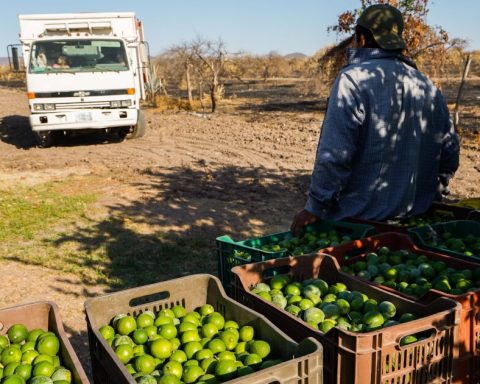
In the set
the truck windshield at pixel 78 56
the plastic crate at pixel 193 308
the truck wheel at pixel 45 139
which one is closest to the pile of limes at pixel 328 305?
the plastic crate at pixel 193 308

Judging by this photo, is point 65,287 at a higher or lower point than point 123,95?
lower

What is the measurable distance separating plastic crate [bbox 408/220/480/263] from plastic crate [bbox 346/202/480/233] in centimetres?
9

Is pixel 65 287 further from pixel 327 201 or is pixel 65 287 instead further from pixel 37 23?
pixel 37 23

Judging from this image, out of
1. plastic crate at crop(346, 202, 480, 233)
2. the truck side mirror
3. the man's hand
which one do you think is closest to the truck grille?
the truck side mirror

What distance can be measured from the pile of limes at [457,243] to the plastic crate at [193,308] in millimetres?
1535

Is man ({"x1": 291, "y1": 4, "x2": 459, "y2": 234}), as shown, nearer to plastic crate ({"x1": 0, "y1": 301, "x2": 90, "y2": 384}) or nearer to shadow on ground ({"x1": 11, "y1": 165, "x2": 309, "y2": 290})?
plastic crate ({"x1": 0, "y1": 301, "x2": 90, "y2": 384})

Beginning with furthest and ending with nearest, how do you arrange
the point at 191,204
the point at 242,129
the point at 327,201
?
the point at 242,129, the point at 191,204, the point at 327,201

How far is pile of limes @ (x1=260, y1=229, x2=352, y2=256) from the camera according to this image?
3.27 m

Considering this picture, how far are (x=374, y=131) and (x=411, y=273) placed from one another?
1.15 meters

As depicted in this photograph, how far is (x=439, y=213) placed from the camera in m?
3.96

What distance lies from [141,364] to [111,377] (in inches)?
5.8

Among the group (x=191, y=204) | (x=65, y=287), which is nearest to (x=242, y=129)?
(x=191, y=204)

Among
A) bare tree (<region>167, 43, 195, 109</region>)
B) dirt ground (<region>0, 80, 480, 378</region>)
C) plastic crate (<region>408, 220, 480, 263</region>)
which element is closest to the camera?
plastic crate (<region>408, 220, 480, 263</region>)

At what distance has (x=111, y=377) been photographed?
1.94 metres
